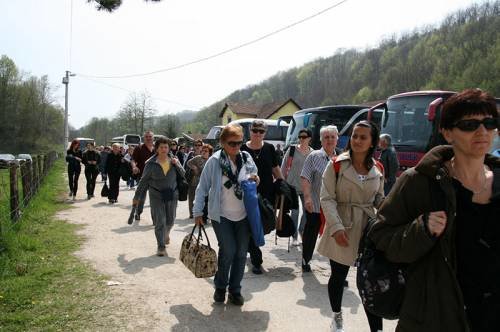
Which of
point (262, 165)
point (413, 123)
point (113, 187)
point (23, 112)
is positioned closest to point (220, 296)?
point (262, 165)

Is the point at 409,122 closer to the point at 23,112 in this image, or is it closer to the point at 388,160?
the point at 388,160

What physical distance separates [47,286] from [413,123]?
10335 mm

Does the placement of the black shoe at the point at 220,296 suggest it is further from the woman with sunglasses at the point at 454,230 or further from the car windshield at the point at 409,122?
the car windshield at the point at 409,122

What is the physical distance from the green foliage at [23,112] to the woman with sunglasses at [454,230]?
7722 centimetres

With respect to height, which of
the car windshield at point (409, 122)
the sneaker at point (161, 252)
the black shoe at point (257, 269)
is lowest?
the sneaker at point (161, 252)

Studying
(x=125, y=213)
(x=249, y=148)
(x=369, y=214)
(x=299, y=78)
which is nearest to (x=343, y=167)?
(x=369, y=214)

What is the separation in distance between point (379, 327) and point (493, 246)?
Answer: 1.65 metres

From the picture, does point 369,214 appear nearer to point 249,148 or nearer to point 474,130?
point 474,130

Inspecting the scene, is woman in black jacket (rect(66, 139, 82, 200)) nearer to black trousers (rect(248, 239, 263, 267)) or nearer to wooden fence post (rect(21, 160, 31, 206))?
wooden fence post (rect(21, 160, 31, 206))

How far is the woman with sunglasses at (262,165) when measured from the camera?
5.56 metres

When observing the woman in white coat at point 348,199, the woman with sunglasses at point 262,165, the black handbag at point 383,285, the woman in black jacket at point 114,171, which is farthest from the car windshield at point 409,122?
the black handbag at point 383,285

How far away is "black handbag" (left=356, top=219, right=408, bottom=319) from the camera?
1.94 meters

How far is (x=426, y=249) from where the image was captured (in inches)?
70.3

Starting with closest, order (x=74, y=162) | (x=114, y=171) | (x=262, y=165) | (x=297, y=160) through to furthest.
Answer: (x=262, y=165), (x=297, y=160), (x=114, y=171), (x=74, y=162)
